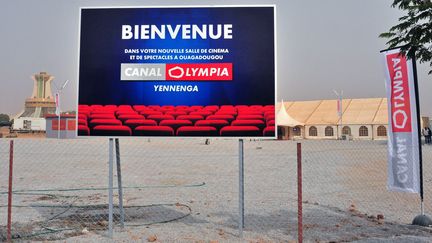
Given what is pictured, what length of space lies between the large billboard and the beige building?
169 ft

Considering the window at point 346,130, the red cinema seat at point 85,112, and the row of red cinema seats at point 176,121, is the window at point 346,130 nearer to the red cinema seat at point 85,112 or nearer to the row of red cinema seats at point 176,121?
the row of red cinema seats at point 176,121

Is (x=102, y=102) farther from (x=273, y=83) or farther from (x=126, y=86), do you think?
(x=273, y=83)

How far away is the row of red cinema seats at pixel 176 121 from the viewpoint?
20.7 feet

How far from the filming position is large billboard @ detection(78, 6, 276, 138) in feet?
20.8

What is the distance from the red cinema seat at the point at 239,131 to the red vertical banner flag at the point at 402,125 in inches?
101

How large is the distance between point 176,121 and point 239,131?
1.06 metres

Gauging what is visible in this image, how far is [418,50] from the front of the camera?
5.19 m

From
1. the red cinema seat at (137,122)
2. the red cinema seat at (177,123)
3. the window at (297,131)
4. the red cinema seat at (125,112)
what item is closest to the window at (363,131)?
the window at (297,131)

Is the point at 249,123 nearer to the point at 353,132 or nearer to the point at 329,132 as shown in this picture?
the point at 353,132

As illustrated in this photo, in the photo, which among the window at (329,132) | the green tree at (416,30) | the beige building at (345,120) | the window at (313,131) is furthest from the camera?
the window at (313,131)

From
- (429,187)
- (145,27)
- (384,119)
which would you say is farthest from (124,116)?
(384,119)

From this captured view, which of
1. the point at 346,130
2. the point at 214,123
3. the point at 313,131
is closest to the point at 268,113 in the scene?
the point at 214,123

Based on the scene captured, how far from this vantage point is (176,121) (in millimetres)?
6359

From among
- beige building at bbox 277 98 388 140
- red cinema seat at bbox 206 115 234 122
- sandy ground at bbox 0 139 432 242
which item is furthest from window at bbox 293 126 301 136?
red cinema seat at bbox 206 115 234 122
